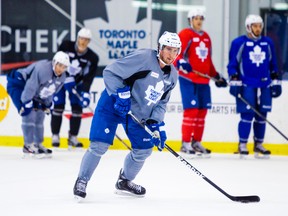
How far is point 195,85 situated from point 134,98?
2.67 metres

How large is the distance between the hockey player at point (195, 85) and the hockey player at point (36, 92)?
3.45 feet

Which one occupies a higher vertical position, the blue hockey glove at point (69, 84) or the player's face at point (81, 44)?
the player's face at point (81, 44)

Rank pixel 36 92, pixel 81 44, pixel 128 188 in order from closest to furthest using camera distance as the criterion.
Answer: pixel 128 188 < pixel 36 92 < pixel 81 44

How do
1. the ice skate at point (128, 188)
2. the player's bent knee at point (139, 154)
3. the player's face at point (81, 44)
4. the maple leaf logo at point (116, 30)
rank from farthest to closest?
the maple leaf logo at point (116, 30)
the player's face at point (81, 44)
the ice skate at point (128, 188)
the player's bent knee at point (139, 154)

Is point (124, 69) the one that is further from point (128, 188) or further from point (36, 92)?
point (36, 92)

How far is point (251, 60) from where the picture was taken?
282 inches

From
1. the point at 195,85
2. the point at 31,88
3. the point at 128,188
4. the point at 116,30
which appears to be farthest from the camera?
the point at 116,30

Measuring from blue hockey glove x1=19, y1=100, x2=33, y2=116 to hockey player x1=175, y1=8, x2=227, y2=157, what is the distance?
4.30 ft

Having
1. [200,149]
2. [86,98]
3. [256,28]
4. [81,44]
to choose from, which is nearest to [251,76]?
[256,28]

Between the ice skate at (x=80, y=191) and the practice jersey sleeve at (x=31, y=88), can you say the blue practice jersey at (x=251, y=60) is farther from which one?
the ice skate at (x=80, y=191)

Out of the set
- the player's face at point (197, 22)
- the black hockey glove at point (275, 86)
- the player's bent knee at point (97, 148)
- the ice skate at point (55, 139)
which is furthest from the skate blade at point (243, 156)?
the player's bent knee at point (97, 148)

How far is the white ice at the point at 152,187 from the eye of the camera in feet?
14.3

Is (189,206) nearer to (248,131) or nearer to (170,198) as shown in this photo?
(170,198)

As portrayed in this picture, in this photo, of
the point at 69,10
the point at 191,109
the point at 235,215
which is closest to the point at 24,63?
the point at 69,10
